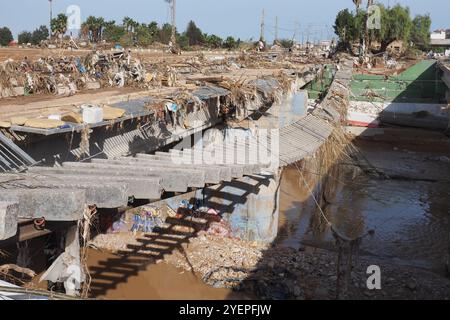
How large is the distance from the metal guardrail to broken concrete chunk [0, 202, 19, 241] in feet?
8.86

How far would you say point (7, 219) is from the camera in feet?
13.1

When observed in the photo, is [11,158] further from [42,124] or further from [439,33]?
[439,33]

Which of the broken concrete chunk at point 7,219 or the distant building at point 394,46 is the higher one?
the distant building at point 394,46

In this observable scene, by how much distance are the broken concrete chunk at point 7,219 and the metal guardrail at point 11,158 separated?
2.70 meters

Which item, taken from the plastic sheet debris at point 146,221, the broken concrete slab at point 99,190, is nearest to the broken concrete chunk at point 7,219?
the broken concrete slab at point 99,190

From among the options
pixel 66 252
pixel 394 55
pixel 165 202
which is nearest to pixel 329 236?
pixel 165 202

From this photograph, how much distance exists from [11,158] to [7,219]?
11.4 ft

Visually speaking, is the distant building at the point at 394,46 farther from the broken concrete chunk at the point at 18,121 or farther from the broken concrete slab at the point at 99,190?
the broken concrete slab at the point at 99,190

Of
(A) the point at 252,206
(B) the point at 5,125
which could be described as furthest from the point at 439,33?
(B) the point at 5,125

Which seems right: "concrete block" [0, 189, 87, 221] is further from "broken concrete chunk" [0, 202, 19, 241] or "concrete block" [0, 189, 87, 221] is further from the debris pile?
the debris pile

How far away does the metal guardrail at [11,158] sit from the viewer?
6.81 meters

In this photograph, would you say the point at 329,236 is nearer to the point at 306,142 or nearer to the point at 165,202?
the point at 306,142

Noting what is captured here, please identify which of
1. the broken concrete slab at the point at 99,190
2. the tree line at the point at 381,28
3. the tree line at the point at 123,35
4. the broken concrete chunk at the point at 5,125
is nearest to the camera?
the broken concrete slab at the point at 99,190

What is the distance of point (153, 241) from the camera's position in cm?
1421
